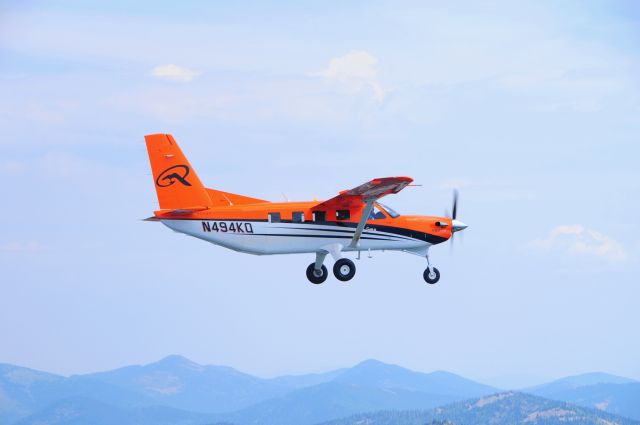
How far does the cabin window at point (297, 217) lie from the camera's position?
170ft

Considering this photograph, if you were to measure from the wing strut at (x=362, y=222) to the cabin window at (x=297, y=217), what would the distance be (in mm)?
2908

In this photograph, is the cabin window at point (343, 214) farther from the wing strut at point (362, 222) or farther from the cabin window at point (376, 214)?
the cabin window at point (376, 214)

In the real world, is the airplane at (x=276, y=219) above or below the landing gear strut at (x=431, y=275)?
above

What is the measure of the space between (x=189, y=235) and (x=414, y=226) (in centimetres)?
1191

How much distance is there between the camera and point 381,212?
176 feet

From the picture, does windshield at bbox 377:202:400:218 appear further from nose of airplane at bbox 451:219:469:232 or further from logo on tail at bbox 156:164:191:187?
logo on tail at bbox 156:164:191:187

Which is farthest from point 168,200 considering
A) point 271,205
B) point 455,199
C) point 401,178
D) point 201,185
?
point 455,199

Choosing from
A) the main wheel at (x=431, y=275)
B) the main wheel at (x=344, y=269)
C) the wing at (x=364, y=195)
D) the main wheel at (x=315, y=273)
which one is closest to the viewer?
the wing at (x=364, y=195)

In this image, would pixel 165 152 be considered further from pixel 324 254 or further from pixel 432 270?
pixel 432 270

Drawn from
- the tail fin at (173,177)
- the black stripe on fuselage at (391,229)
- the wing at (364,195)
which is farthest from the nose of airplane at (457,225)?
the tail fin at (173,177)

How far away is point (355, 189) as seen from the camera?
5038 cm

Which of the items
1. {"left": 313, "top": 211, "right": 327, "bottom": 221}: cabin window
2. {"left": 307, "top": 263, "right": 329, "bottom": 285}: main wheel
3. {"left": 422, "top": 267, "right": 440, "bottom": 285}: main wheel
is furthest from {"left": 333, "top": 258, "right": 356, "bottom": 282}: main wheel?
{"left": 422, "top": 267, "right": 440, "bottom": 285}: main wheel

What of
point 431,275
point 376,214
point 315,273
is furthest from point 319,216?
point 431,275

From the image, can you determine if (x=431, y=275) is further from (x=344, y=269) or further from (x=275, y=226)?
(x=275, y=226)
